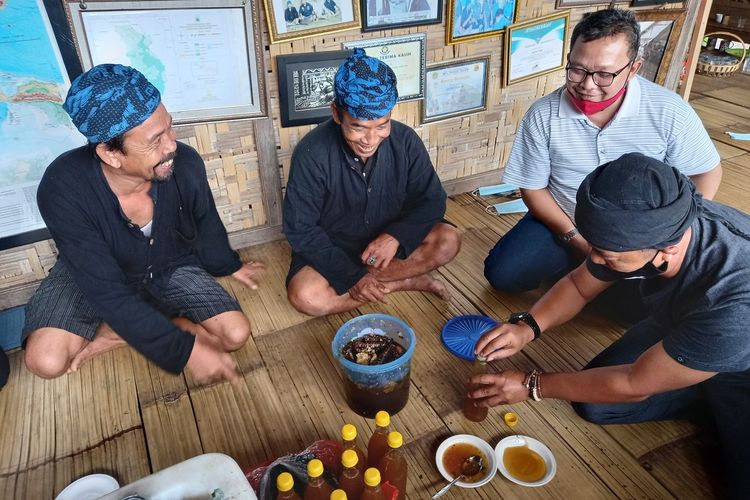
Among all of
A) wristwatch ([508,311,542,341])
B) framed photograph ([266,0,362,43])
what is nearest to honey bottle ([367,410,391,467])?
wristwatch ([508,311,542,341])

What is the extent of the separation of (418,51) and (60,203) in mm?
1849

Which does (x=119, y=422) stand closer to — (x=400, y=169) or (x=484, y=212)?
(x=400, y=169)

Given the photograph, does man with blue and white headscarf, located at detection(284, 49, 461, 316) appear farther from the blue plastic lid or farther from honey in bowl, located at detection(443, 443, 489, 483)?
honey in bowl, located at detection(443, 443, 489, 483)

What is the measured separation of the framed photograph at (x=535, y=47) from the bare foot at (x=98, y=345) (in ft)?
8.10

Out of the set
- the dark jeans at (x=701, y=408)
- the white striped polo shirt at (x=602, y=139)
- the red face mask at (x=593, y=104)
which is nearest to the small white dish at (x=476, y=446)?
the dark jeans at (x=701, y=408)

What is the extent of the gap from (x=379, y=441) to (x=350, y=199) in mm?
1144

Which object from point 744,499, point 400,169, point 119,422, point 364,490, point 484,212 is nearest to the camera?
point 364,490

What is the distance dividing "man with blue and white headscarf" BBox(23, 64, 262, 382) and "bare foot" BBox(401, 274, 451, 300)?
2.62 ft

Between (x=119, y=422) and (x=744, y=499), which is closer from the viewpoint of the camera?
→ (x=744, y=499)

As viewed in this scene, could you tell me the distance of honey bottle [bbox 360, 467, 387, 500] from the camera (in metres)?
1.15

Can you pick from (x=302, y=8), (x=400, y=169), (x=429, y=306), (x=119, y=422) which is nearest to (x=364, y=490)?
(x=119, y=422)

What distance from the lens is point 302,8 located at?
2328 mm

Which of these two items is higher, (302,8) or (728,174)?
(302,8)

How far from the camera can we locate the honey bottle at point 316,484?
3.78 feet
